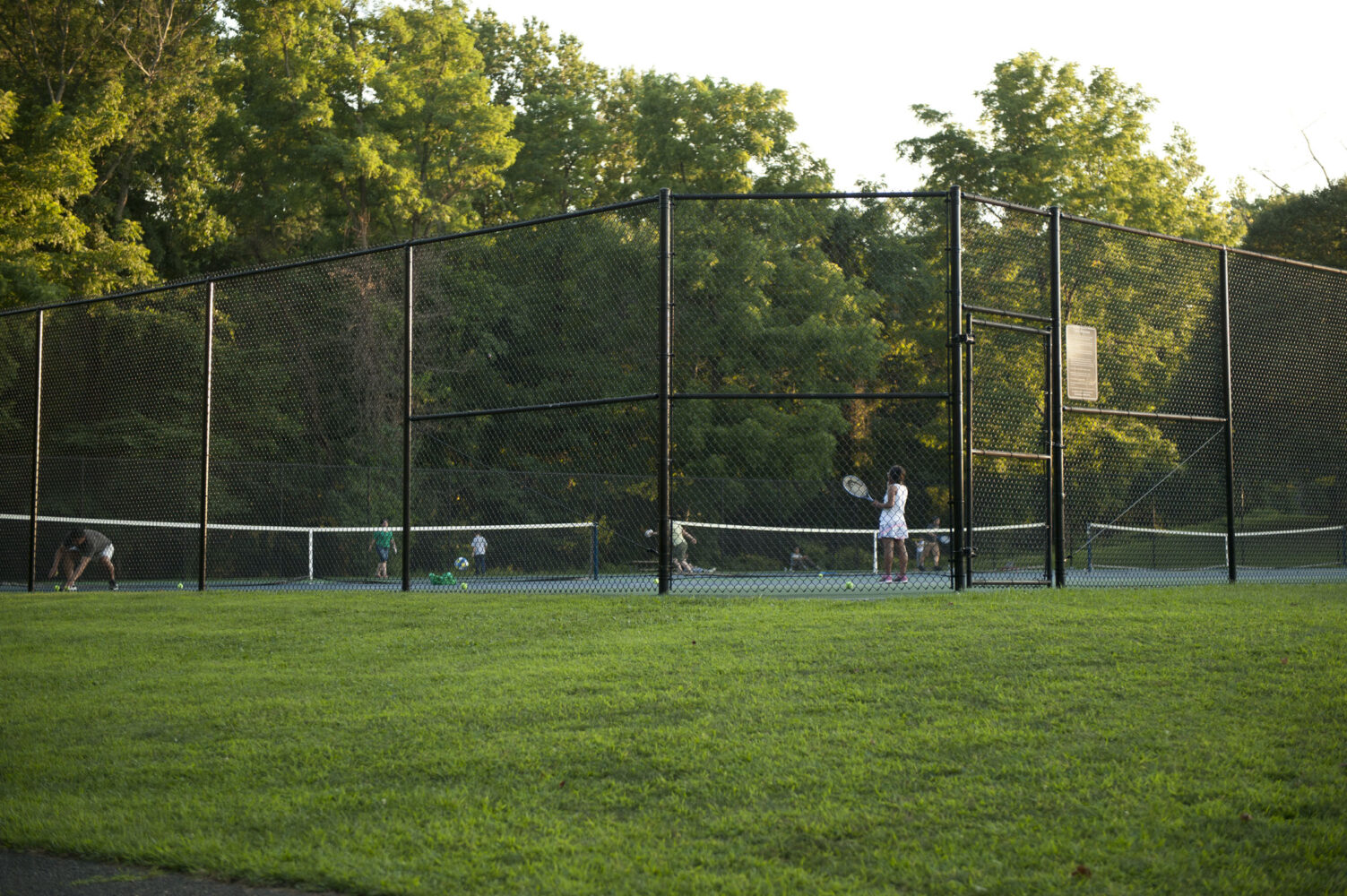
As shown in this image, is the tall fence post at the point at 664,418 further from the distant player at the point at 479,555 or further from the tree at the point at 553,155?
the tree at the point at 553,155

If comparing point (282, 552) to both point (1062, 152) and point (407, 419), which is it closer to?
point (407, 419)

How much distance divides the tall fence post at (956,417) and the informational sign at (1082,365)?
1.32m

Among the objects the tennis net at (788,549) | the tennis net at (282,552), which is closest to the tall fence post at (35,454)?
the tennis net at (282,552)

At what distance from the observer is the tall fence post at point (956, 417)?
8938mm

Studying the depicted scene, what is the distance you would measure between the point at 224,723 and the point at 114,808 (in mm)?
1121

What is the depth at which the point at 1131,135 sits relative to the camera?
31.5 m

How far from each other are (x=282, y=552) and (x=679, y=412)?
768 cm

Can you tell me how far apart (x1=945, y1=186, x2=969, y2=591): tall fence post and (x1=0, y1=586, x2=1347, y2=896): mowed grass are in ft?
5.64

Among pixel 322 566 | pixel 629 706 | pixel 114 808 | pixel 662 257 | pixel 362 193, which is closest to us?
pixel 114 808

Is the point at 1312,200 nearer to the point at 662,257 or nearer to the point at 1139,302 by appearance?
the point at 1139,302

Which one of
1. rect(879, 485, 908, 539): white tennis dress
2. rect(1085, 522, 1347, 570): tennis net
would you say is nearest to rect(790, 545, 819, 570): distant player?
rect(1085, 522, 1347, 570): tennis net

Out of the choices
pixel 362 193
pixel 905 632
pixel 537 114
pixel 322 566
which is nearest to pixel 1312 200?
pixel 537 114

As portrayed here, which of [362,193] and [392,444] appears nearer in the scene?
[392,444]

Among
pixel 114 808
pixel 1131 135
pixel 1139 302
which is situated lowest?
pixel 114 808
